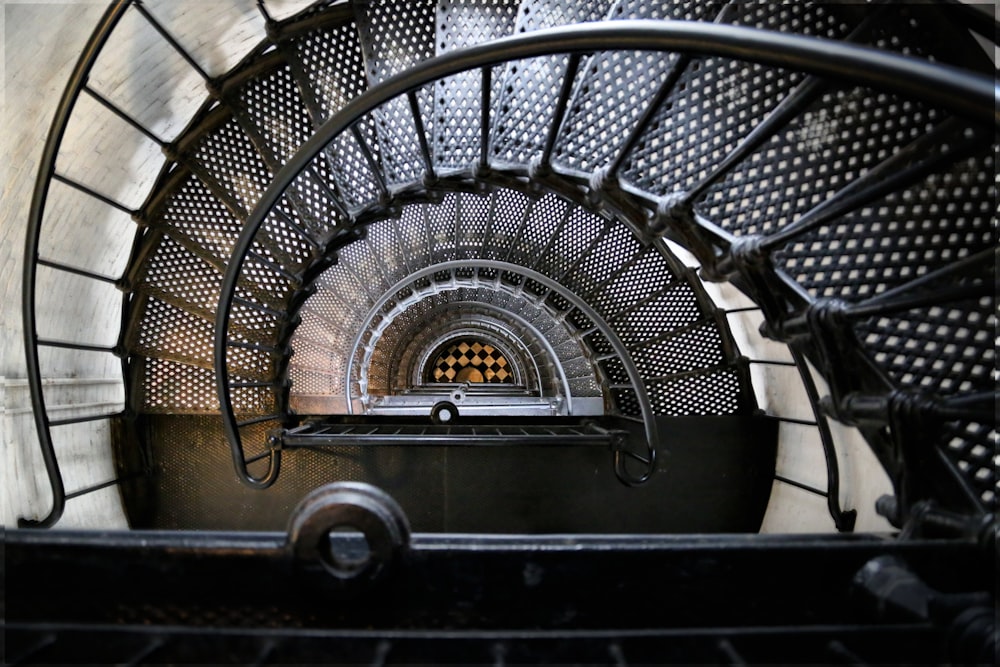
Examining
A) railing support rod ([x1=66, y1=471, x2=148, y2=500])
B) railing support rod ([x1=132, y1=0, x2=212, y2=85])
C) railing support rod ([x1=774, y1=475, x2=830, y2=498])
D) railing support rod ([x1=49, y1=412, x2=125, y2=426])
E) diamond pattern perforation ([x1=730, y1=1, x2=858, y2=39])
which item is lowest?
railing support rod ([x1=774, y1=475, x2=830, y2=498])

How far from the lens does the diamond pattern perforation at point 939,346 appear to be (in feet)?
4.77

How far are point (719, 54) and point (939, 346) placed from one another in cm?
117

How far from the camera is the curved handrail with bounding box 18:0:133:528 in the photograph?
212 centimetres

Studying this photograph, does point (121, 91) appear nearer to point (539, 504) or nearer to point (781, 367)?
point (539, 504)

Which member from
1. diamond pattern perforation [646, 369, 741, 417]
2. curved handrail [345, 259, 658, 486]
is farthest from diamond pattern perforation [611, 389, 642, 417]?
curved handrail [345, 259, 658, 486]

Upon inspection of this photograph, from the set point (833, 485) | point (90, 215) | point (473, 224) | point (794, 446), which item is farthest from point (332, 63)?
point (794, 446)

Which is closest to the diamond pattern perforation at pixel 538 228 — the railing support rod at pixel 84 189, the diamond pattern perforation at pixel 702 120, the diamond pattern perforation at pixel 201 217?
the diamond pattern perforation at pixel 702 120

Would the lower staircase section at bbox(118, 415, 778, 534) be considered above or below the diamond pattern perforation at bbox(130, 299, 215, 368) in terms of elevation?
below

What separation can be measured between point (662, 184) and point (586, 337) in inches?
116

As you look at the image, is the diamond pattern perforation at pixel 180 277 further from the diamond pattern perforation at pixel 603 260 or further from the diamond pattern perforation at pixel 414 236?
the diamond pattern perforation at pixel 603 260

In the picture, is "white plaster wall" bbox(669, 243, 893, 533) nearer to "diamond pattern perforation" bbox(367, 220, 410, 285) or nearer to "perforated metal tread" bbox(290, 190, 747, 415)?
"perforated metal tread" bbox(290, 190, 747, 415)

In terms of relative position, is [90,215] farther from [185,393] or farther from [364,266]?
[364,266]

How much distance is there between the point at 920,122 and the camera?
155 cm

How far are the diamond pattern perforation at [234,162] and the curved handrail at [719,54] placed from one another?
1.34m
